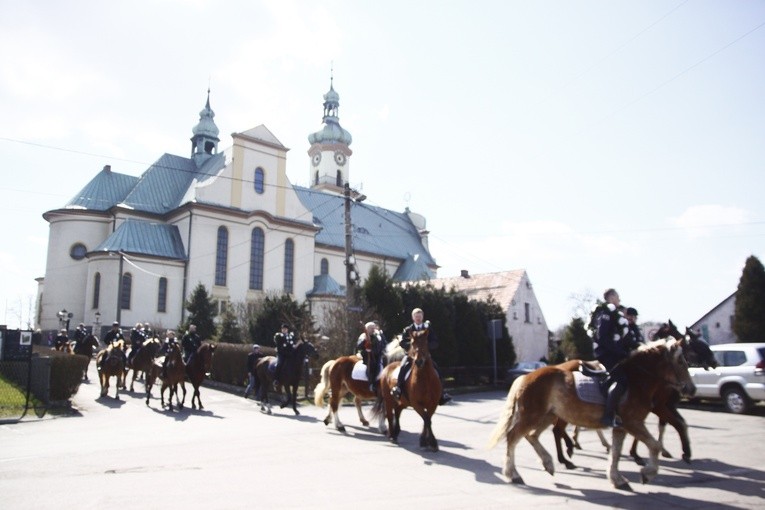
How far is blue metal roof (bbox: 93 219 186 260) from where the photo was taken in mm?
43031

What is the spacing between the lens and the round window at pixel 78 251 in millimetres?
46344

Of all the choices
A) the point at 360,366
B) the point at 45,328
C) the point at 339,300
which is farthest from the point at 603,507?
the point at 45,328

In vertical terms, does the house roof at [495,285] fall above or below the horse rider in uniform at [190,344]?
above

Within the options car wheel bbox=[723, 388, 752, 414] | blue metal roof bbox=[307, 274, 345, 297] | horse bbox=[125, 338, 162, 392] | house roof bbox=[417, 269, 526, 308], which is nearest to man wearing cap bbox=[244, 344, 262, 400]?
horse bbox=[125, 338, 162, 392]

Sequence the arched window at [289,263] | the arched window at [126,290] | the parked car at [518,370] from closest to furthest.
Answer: the parked car at [518,370] → the arched window at [126,290] → the arched window at [289,263]

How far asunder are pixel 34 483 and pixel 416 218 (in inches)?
2747

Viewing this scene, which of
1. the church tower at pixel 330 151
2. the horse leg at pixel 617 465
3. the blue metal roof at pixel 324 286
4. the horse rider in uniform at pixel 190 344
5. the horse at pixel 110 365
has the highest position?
the church tower at pixel 330 151

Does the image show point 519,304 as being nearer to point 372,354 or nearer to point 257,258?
point 257,258

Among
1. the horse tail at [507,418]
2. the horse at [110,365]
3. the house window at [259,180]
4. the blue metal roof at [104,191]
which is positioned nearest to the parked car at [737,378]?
the horse tail at [507,418]

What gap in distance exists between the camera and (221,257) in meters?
47.9

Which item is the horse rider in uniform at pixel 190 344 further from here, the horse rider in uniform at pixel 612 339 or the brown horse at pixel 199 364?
the horse rider in uniform at pixel 612 339

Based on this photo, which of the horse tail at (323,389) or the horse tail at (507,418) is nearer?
the horse tail at (507,418)

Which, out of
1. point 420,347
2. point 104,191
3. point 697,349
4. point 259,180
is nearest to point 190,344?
point 420,347

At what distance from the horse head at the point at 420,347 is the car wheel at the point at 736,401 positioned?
1179 centimetres
